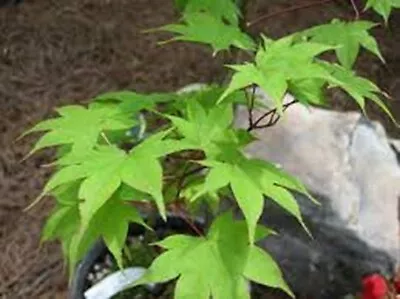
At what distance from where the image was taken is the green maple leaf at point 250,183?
136 centimetres

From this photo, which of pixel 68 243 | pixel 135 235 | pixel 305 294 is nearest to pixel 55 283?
pixel 135 235

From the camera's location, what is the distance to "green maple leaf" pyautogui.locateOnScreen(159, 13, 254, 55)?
1.58m

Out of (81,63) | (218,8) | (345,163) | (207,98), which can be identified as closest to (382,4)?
(218,8)

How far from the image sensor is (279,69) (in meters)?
1.41

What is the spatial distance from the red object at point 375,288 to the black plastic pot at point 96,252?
1.19ft

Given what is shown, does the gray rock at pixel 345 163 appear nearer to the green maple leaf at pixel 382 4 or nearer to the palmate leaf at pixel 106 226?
the green maple leaf at pixel 382 4

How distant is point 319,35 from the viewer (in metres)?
1.73

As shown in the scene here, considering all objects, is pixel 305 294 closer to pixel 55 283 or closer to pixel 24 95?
pixel 55 283

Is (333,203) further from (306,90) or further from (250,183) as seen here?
(250,183)

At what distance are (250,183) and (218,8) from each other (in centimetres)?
49

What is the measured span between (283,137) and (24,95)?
3.08 ft

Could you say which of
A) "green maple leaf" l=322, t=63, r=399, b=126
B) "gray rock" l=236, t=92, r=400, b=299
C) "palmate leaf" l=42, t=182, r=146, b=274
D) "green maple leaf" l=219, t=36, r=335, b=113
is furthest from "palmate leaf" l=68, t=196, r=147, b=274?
"gray rock" l=236, t=92, r=400, b=299

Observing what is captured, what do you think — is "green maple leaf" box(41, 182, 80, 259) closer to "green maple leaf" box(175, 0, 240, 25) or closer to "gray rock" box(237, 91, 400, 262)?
"green maple leaf" box(175, 0, 240, 25)

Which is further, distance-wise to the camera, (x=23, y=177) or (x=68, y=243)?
(x=23, y=177)
